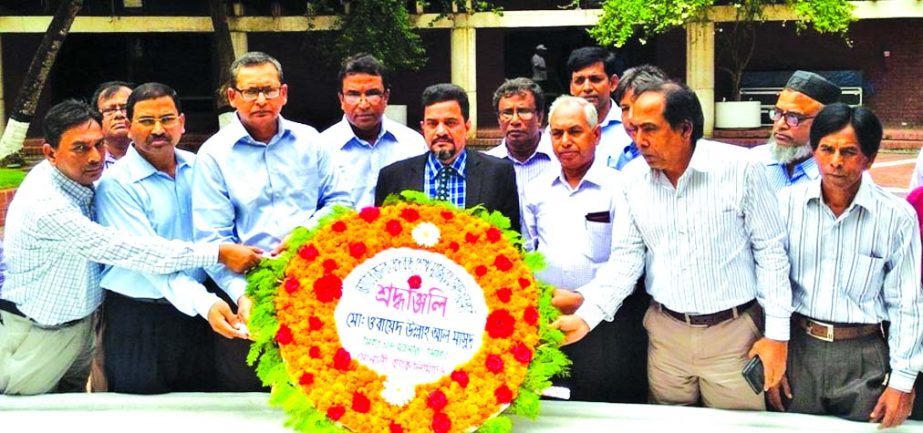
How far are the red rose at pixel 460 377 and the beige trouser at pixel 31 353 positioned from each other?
158 centimetres

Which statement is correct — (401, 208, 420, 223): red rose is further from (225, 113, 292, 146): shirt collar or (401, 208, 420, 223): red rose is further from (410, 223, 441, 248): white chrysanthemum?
(225, 113, 292, 146): shirt collar

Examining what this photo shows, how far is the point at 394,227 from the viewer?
10.5 ft

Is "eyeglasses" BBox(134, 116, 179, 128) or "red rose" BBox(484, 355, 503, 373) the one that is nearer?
"red rose" BBox(484, 355, 503, 373)

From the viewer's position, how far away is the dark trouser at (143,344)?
3680mm

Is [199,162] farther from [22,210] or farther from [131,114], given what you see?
[22,210]

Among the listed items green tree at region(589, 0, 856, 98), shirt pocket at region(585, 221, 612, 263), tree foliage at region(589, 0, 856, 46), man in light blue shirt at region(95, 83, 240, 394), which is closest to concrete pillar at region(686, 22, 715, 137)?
green tree at region(589, 0, 856, 98)

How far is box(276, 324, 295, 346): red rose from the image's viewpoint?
3.16 m

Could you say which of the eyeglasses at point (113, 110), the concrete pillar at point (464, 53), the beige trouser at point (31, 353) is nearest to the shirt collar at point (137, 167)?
the beige trouser at point (31, 353)

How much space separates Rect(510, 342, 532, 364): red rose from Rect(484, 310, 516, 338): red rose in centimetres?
5

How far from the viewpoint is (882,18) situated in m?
22.0

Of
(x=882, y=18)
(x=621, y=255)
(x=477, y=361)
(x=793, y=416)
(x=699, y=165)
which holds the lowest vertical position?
(x=793, y=416)

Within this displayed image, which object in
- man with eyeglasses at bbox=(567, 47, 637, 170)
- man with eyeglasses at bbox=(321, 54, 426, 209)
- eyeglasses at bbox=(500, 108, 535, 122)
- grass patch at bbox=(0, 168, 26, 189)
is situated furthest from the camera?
grass patch at bbox=(0, 168, 26, 189)

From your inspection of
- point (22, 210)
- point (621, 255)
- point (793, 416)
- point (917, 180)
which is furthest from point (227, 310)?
point (917, 180)

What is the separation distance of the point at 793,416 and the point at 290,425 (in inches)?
67.1
